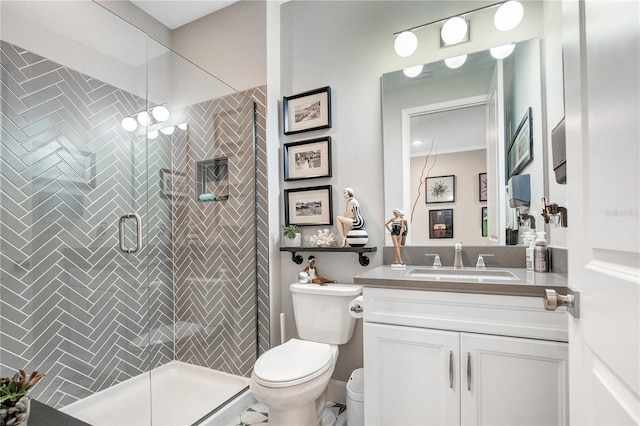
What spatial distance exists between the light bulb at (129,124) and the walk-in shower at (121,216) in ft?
0.07

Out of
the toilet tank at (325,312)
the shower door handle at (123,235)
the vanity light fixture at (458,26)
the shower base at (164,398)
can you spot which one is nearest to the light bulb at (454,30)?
the vanity light fixture at (458,26)

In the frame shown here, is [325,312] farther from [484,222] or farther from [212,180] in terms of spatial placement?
[212,180]

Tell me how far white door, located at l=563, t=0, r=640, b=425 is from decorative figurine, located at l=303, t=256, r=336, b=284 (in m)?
1.44

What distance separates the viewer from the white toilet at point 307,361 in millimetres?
1397

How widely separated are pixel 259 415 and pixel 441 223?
1.60 m

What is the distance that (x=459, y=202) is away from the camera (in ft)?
5.96

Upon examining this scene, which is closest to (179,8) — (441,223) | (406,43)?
(406,43)

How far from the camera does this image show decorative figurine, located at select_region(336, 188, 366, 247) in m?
1.97

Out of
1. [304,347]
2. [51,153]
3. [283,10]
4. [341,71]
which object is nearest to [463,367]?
[304,347]

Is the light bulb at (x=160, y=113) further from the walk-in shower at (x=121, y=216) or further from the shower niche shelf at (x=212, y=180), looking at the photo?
the shower niche shelf at (x=212, y=180)

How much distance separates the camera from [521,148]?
165 cm

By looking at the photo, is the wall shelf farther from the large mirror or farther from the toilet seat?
the toilet seat

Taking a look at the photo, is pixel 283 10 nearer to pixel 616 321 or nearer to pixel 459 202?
pixel 459 202

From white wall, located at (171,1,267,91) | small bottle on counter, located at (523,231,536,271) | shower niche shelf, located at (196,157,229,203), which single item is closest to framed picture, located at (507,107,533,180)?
small bottle on counter, located at (523,231,536,271)
